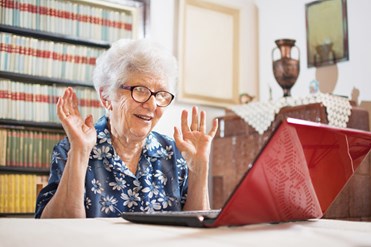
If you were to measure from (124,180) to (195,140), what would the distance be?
27cm

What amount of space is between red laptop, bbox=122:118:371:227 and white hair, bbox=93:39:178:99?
3.14 feet

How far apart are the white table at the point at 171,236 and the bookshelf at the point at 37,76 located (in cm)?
258

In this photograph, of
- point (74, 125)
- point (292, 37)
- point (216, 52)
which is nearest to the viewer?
point (74, 125)

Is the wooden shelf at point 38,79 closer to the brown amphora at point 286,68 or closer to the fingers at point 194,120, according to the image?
the brown amphora at point 286,68

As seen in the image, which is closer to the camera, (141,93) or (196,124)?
(196,124)

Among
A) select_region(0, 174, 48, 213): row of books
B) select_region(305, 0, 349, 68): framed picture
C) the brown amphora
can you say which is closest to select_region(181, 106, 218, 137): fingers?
select_region(0, 174, 48, 213): row of books

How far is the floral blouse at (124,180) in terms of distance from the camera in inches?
63.1

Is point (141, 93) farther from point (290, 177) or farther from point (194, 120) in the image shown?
point (290, 177)

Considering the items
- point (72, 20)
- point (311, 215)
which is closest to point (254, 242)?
point (311, 215)

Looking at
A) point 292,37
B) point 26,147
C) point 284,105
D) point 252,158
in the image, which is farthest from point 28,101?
point 292,37

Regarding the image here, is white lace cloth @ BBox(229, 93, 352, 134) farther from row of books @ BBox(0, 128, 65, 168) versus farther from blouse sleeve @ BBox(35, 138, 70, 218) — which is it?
blouse sleeve @ BBox(35, 138, 70, 218)

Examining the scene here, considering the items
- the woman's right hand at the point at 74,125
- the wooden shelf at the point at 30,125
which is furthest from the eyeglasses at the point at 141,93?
the wooden shelf at the point at 30,125

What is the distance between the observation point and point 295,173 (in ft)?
2.71

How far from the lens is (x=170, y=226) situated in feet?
2.77
